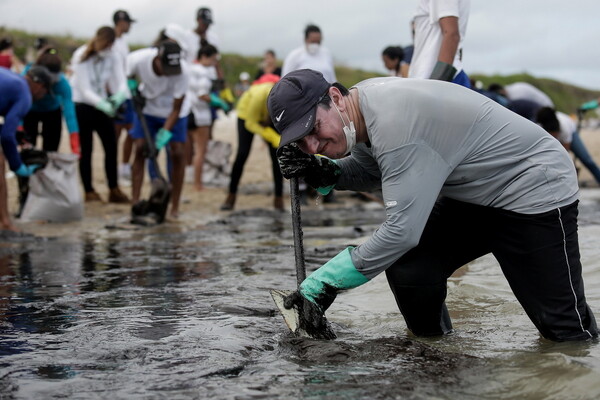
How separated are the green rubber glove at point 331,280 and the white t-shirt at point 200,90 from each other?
8035 mm

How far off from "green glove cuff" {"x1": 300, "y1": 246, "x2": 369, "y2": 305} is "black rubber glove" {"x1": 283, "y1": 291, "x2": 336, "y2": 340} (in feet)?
0.17

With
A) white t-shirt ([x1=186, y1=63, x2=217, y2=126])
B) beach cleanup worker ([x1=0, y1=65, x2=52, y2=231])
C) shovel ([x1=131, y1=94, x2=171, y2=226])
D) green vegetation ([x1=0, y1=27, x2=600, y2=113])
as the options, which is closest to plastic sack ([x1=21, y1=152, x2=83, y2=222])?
beach cleanup worker ([x1=0, y1=65, x2=52, y2=231])

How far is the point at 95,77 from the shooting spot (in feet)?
30.8

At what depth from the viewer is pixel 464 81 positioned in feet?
17.8

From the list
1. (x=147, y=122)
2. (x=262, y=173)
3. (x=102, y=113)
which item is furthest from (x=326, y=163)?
(x=262, y=173)

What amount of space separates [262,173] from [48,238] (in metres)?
7.10

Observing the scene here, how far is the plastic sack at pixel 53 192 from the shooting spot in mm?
8241

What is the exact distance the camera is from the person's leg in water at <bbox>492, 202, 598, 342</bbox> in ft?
10.8

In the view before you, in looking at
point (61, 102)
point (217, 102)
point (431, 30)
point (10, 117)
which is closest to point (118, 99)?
point (61, 102)

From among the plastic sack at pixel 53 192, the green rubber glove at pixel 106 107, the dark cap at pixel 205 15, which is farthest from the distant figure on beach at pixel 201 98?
the plastic sack at pixel 53 192

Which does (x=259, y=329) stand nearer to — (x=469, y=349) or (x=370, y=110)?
(x=469, y=349)

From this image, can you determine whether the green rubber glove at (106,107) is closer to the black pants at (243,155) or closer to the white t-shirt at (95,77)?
the white t-shirt at (95,77)

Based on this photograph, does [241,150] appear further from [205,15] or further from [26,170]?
[205,15]

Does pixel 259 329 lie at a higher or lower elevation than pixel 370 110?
lower
